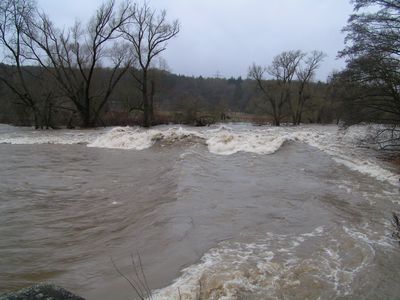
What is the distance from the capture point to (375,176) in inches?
441

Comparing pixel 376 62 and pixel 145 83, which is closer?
pixel 376 62

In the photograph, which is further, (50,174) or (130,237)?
(50,174)

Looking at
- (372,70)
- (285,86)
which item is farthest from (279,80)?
(372,70)

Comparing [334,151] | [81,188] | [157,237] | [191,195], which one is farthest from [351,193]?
[334,151]

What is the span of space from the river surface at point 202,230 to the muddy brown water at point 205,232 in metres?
0.02

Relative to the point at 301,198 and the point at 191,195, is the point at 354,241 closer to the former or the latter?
the point at 301,198

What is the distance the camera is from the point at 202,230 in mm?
5926

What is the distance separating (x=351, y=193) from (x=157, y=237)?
5.50 metres

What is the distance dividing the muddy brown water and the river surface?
0.02 m

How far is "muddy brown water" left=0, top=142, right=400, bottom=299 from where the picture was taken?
4.22 meters

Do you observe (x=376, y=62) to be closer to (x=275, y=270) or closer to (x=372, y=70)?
(x=372, y=70)

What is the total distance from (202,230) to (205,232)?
103 millimetres

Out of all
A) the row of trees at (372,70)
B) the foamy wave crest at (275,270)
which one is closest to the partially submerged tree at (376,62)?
the row of trees at (372,70)

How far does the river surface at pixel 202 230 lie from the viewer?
4207mm
